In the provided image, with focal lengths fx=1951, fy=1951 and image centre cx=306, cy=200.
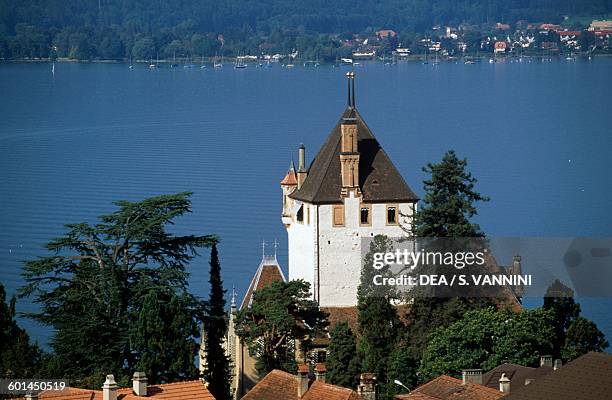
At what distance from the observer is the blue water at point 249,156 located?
78312mm

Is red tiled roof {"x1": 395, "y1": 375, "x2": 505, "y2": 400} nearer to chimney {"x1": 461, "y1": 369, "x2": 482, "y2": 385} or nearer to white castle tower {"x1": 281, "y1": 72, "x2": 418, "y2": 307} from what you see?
chimney {"x1": 461, "y1": 369, "x2": 482, "y2": 385}

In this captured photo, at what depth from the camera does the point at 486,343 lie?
39.4 meters

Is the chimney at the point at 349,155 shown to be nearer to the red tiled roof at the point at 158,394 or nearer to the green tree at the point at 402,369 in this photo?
the green tree at the point at 402,369

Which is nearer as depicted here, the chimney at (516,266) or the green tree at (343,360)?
the green tree at (343,360)

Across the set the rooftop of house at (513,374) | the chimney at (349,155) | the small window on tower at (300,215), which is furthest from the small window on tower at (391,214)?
the rooftop of house at (513,374)

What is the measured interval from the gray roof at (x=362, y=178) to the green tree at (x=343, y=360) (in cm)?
752

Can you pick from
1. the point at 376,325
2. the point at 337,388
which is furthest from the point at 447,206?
the point at 337,388

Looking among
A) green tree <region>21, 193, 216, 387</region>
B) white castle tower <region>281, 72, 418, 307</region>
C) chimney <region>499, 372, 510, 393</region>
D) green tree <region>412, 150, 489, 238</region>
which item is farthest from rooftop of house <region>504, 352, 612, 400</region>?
white castle tower <region>281, 72, 418, 307</region>

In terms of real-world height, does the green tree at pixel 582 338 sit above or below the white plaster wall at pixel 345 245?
below

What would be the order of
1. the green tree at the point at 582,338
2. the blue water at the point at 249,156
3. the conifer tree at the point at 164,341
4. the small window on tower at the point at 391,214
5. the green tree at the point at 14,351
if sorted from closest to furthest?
1. the green tree at the point at 14,351
2. the conifer tree at the point at 164,341
3. the green tree at the point at 582,338
4. the small window on tower at the point at 391,214
5. the blue water at the point at 249,156

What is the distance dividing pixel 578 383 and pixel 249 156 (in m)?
87.9

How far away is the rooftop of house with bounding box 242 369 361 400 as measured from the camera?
31.4 meters

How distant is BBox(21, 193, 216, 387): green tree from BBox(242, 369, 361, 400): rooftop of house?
13.6 ft

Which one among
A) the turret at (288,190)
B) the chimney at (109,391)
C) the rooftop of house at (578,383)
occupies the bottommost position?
the chimney at (109,391)
